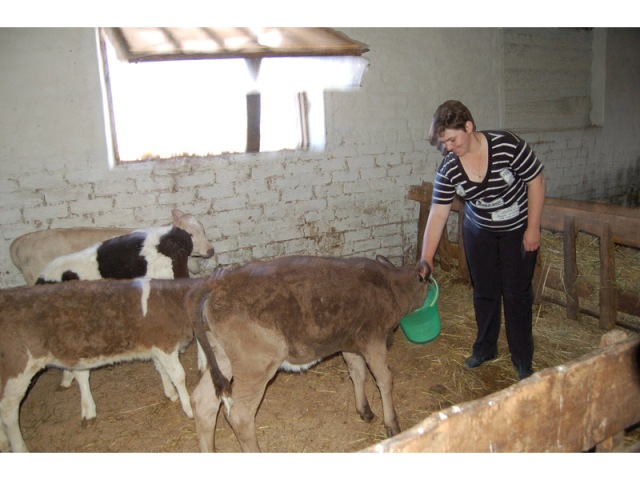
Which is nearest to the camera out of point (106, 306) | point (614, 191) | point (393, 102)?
point (106, 306)

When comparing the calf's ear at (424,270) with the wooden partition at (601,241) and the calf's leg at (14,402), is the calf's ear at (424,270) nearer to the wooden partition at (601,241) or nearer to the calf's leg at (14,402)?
the wooden partition at (601,241)

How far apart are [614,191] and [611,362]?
30.3ft

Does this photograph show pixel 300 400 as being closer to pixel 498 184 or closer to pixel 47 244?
pixel 498 184

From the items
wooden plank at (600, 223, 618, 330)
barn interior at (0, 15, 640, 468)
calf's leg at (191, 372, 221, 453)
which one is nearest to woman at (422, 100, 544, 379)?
barn interior at (0, 15, 640, 468)

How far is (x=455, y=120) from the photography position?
126 inches

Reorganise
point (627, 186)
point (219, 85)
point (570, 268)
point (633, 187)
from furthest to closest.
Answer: point (633, 187)
point (627, 186)
point (219, 85)
point (570, 268)

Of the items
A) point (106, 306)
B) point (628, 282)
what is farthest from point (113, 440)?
point (628, 282)

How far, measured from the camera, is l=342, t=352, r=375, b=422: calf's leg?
3762mm

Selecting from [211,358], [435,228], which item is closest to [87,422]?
[211,358]

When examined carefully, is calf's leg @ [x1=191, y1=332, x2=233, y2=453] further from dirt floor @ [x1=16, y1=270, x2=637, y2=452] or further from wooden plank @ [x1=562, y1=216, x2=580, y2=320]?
wooden plank @ [x1=562, y1=216, x2=580, y2=320]

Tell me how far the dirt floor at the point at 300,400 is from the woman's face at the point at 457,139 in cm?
207

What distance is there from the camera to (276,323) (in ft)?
9.84

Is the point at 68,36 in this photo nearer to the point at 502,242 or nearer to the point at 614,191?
the point at 502,242

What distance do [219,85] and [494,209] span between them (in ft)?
12.4
